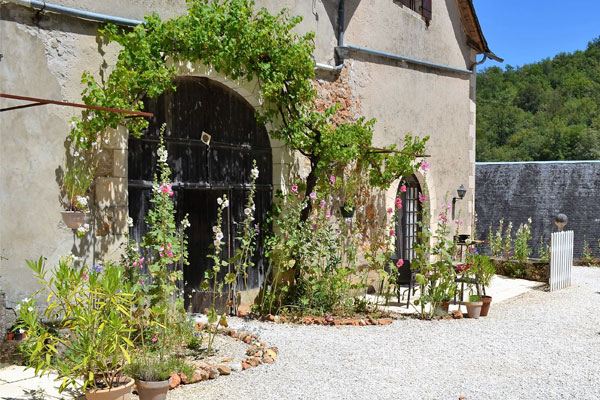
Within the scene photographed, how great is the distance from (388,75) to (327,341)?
Result: 529 cm

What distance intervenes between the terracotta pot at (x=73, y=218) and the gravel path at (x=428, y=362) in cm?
187

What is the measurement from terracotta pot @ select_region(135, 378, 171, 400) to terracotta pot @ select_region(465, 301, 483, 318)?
16.0 feet

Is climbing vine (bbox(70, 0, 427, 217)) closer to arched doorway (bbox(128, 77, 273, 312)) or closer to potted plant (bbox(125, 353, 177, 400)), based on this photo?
arched doorway (bbox(128, 77, 273, 312))

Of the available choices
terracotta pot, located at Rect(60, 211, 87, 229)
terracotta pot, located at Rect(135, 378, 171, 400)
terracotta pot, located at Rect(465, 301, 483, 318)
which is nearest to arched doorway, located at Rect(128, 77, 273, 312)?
terracotta pot, located at Rect(60, 211, 87, 229)

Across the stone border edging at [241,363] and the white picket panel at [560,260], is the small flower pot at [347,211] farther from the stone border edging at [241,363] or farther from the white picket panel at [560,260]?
the white picket panel at [560,260]

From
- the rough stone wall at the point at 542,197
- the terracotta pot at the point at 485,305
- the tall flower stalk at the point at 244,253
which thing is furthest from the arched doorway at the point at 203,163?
the rough stone wall at the point at 542,197

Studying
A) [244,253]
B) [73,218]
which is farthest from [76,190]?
[244,253]

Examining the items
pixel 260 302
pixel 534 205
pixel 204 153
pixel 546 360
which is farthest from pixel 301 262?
pixel 534 205

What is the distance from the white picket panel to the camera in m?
10.7

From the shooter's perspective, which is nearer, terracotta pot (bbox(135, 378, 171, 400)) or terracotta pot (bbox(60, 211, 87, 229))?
terracotta pot (bbox(135, 378, 171, 400))

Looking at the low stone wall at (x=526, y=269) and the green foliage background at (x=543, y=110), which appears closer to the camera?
the low stone wall at (x=526, y=269)

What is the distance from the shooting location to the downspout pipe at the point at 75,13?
5222 millimetres

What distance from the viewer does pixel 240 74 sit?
6.86m

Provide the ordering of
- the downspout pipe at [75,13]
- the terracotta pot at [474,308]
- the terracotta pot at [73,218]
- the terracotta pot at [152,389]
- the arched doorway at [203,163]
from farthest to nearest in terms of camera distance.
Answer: the terracotta pot at [474,308] → the arched doorway at [203,163] → the terracotta pot at [73,218] → the downspout pipe at [75,13] → the terracotta pot at [152,389]
